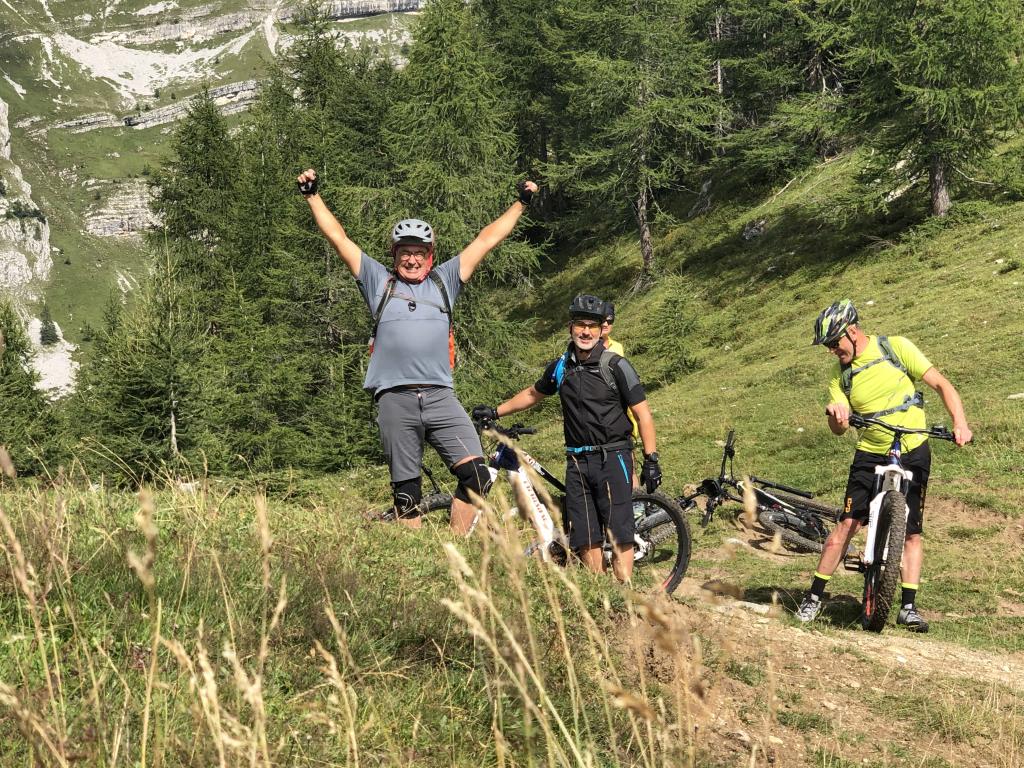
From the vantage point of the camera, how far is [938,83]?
2548cm

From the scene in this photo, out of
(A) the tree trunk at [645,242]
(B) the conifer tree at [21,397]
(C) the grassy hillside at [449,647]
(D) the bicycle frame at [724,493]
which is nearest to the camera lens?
(C) the grassy hillside at [449,647]

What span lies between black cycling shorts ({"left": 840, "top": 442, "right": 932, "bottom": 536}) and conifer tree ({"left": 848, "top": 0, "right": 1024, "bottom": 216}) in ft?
67.7

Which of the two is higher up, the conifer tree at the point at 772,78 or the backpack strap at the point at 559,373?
the conifer tree at the point at 772,78

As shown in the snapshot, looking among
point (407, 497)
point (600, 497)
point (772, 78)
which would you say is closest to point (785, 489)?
point (600, 497)

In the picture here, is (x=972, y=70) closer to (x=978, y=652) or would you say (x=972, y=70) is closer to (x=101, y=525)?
(x=978, y=652)

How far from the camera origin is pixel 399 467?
616 cm

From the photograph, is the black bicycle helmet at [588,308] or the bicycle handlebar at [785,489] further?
the bicycle handlebar at [785,489]

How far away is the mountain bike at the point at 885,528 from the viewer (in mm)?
7113

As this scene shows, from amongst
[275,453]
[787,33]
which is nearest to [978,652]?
[275,453]

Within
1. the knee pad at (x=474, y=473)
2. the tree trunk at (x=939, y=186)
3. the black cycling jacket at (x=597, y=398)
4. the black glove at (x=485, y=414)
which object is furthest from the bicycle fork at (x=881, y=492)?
the tree trunk at (x=939, y=186)

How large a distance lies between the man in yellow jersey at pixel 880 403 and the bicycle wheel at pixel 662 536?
46.2 inches

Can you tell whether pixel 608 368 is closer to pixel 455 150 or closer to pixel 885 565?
pixel 885 565

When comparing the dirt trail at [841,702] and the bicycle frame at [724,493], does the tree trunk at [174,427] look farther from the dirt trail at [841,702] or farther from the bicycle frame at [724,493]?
the dirt trail at [841,702]

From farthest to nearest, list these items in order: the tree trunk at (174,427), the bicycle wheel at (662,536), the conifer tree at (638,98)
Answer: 1. the conifer tree at (638,98)
2. the tree trunk at (174,427)
3. the bicycle wheel at (662,536)
